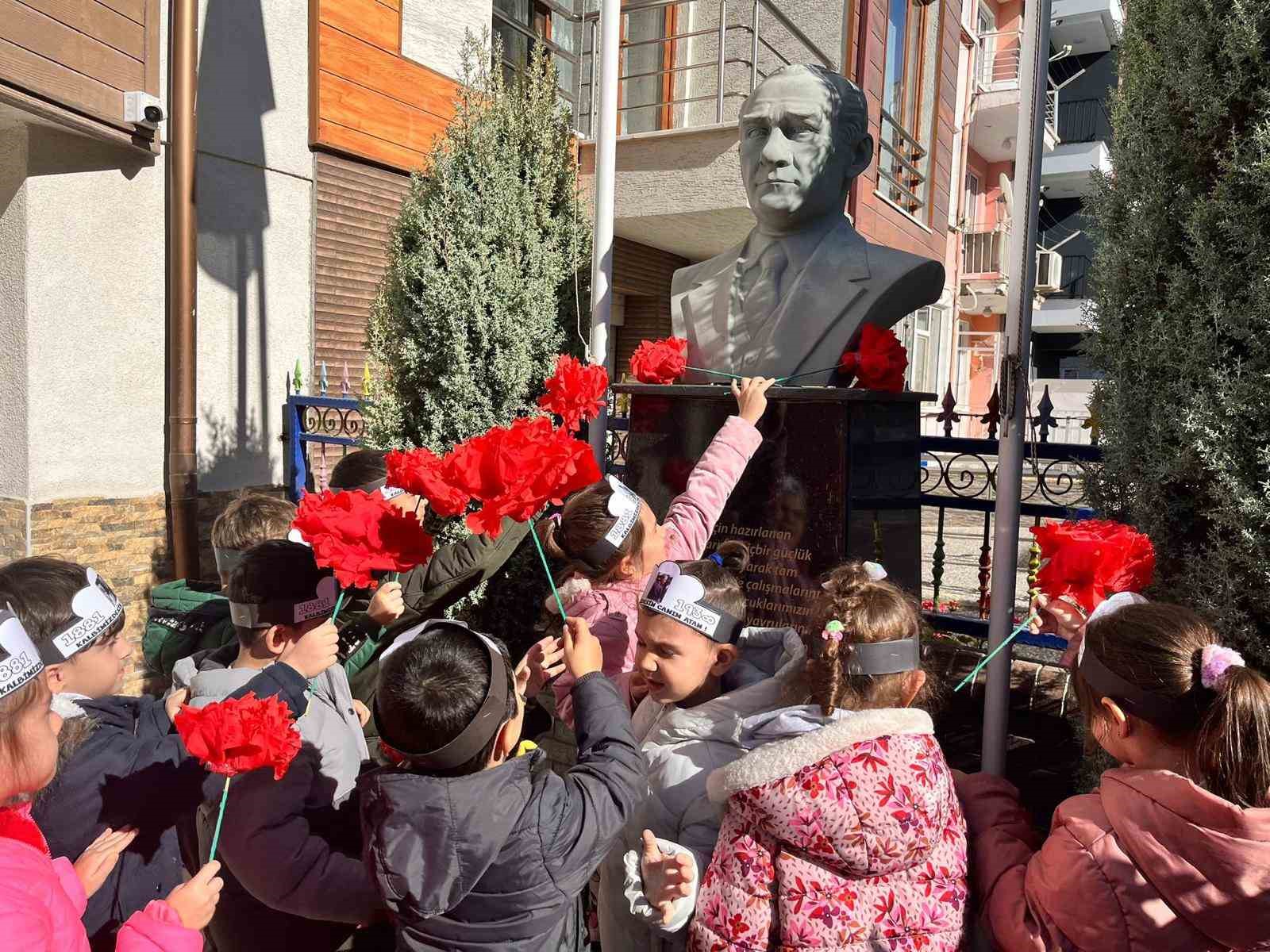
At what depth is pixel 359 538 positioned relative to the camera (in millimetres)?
1707

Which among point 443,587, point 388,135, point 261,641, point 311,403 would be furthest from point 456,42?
point 261,641

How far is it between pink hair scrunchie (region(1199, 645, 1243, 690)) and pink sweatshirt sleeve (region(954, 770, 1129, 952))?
1.02 feet

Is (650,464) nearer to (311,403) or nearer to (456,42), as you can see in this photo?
(311,403)

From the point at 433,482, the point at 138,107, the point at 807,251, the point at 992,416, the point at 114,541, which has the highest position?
the point at 138,107

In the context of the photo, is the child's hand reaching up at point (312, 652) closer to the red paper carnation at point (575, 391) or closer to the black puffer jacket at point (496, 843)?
the black puffer jacket at point (496, 843)

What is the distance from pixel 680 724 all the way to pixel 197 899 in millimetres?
855

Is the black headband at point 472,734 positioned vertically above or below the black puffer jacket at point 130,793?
above

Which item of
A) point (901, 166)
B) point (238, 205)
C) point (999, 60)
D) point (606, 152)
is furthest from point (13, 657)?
point (999, 60)

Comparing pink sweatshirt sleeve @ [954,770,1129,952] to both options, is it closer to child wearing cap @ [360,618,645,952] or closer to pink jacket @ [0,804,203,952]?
child wearing cap @ [360,618,645,952]

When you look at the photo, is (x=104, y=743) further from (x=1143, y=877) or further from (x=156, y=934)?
(x=1143, y=877)

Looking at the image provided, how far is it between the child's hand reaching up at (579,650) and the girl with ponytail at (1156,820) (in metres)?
0.75

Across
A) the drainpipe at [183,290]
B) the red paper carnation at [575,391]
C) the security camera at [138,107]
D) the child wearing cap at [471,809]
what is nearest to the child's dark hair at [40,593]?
the child wearing cap at [471,809]

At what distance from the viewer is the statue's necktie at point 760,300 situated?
3475 millimetres

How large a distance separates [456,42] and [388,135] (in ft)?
3.60
